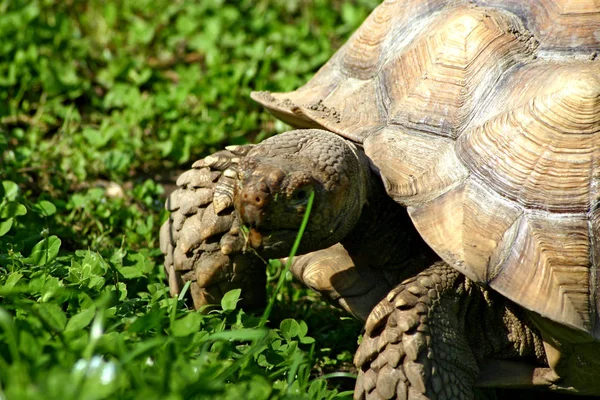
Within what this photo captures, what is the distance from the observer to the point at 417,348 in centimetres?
278

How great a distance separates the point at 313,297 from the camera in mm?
3900

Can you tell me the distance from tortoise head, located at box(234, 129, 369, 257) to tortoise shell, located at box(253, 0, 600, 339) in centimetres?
16

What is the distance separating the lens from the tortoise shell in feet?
9.09

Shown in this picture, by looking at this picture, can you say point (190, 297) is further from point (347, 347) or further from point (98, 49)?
point (98, 49)

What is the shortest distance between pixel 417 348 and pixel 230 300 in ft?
2.55

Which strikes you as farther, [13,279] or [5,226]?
[5,226]

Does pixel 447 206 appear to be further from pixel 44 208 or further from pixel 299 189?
pixel 44 208

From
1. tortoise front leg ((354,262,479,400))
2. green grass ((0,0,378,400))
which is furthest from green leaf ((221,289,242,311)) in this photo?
tortoise front leg ((354,262,479,400))

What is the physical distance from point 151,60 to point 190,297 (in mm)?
2562

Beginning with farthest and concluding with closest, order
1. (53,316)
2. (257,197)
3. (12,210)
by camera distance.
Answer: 1. (12,210)
2. (257,197)
3. (53,316)

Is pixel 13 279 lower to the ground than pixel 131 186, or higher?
higher

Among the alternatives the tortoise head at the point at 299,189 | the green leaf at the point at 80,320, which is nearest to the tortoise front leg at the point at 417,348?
the tortoise head at the point at 299,189

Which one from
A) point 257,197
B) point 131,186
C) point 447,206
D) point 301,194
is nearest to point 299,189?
point 301,194

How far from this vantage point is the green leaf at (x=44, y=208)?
12.2ft
